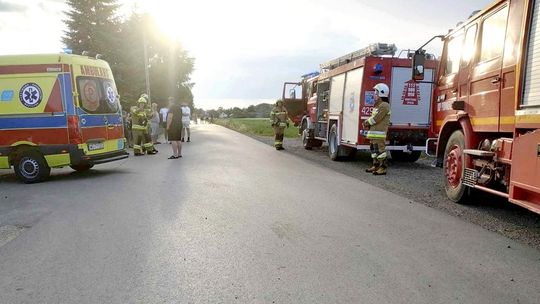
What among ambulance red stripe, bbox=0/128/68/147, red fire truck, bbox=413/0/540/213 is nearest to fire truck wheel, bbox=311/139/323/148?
red fire truck, bbox=413/0/540/213

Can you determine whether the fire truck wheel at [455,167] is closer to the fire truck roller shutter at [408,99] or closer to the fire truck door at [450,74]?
the fire truck door at [450,74]

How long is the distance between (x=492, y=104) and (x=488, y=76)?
1.33 ft

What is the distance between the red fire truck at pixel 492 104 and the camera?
512 cm

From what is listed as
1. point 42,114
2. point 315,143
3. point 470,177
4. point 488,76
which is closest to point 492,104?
point 488,76

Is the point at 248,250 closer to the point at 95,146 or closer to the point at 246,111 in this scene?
the point at 95,146

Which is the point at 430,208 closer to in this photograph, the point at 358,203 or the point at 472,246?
the point at 358,203

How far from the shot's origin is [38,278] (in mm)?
3898

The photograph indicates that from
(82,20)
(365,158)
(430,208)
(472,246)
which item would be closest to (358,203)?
(430,208)

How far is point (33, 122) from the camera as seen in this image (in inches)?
360

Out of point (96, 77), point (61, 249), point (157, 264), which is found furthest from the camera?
point (96, 77)

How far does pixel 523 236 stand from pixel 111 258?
14.7ft

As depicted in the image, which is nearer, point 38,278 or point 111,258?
point 38,278

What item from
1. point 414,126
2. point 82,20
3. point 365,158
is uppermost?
point 82,20

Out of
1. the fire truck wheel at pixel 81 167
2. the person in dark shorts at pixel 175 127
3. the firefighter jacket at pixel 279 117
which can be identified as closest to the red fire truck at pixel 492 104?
the person in dark shorts at pixel 175 127
